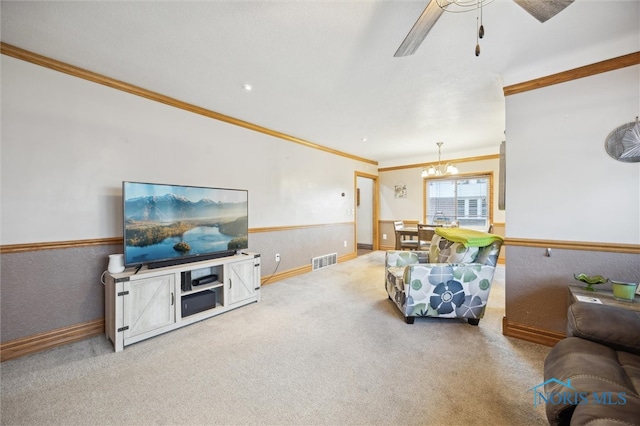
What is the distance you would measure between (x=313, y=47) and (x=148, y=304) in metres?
2.65

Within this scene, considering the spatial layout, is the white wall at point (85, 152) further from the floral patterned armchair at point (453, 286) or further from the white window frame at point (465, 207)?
the white window frame at point (465, 207)

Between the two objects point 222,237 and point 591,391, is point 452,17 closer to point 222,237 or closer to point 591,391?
point 591,391

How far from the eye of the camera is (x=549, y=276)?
221cm

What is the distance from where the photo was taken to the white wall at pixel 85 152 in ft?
6.61

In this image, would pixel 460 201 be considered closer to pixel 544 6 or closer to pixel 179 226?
pixel 544 6

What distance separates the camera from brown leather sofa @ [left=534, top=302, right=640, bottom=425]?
0.85m

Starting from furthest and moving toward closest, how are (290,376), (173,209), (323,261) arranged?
(323,261), (173,209), (290,376)

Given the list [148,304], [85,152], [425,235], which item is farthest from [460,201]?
[85,152]

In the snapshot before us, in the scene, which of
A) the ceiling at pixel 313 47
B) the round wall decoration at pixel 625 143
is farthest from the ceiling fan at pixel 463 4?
the round wall decoration at pixel 625 143

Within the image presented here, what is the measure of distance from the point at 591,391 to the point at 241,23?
105 inches

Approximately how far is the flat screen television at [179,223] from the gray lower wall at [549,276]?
298 centimetres

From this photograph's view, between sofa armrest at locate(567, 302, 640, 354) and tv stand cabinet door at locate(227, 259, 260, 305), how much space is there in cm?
283

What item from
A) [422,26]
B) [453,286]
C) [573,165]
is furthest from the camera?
[453,286]

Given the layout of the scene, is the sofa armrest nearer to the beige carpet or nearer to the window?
the beige carpet
